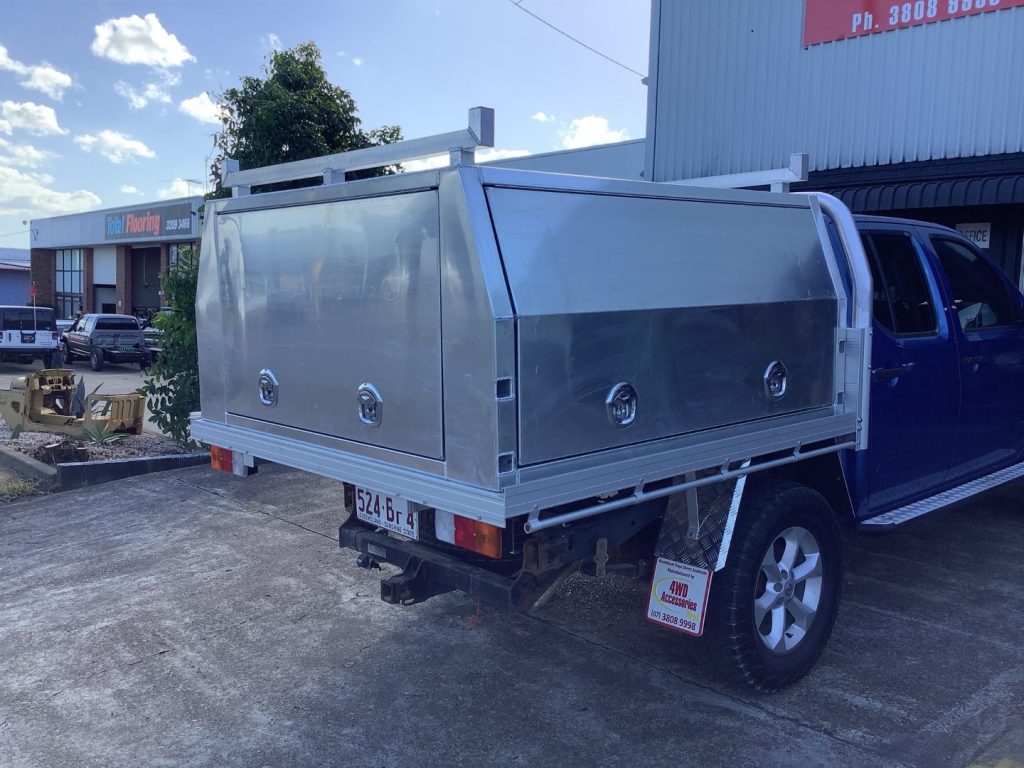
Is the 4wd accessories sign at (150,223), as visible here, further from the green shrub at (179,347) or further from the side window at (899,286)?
the side window at (899,286)

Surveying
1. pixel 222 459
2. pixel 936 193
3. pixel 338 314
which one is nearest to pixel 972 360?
pixel 338 314

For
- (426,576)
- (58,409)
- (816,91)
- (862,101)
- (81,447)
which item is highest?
(816,91)

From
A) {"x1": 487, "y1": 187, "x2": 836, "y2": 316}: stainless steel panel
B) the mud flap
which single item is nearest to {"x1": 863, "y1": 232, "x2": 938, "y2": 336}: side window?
{"x1": 487, "y1": 187, "x2": 836, "y2": 316}: stainless steel panel

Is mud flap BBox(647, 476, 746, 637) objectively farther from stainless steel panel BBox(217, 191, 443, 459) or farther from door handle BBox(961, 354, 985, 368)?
door handle BBox(961, 354, 985, 368)

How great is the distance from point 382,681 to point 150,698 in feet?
3.50

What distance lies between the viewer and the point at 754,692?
4.02m

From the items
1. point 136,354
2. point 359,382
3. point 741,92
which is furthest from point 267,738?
point 136,354

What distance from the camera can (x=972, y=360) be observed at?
5375 millimetres

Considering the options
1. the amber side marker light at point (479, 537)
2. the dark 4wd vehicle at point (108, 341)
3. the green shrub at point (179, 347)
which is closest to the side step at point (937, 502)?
the amber side marker light at point (479, 537)

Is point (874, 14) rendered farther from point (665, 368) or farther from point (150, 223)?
point (150, 223)

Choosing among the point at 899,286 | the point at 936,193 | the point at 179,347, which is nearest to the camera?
the point at 899,286

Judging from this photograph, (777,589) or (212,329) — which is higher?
(212,329)

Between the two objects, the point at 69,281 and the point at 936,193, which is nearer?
the point at 936,193

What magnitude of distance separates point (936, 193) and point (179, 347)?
25.8 ft
